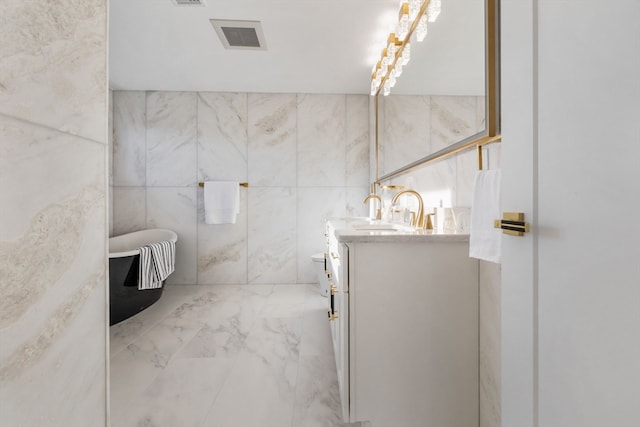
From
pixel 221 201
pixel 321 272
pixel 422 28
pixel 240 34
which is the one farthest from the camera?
pixel 221 201

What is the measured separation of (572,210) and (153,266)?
277 cm

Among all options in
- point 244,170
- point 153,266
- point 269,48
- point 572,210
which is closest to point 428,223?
point 572,210

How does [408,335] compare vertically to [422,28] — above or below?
below

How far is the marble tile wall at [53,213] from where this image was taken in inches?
13.4

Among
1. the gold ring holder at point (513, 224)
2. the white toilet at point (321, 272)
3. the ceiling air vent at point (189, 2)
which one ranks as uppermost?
the ceiling air vent at point (189, 2)

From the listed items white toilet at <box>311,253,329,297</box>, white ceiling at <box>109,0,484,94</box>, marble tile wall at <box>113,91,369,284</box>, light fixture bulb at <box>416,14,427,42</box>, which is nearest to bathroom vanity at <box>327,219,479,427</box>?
white ceiling at <box>109,0,484,94</box>

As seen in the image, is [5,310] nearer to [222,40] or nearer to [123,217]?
[222,40]

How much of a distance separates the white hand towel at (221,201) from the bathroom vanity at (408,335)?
2.43 meters

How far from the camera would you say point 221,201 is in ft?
10.9

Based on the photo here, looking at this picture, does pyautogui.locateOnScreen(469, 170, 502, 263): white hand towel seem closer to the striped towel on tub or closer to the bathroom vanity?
the bathroom vanity

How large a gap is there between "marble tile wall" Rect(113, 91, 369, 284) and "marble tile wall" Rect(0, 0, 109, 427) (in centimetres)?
292

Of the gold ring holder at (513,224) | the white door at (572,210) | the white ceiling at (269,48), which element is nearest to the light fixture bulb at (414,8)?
the white ceiling at (269,48)

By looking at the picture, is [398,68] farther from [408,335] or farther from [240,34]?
[408,335]

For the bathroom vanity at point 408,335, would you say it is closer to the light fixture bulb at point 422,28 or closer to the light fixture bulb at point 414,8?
the light fixture bulb at point 422,28
